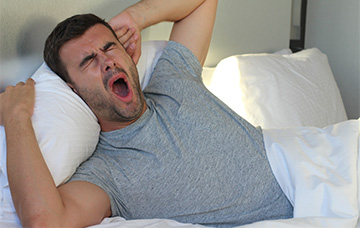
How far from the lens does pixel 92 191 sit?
1064mm

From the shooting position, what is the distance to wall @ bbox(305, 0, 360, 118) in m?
2.69

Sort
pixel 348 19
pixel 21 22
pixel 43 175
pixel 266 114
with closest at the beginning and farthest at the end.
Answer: pixel 43 175 < pixel 21 22 < pixel 266 114 < pixel 348 19

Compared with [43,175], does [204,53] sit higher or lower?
higher

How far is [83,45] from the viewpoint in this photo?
4.14 ft

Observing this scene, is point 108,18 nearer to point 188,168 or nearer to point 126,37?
point 126,37

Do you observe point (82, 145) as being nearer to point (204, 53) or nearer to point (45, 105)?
point (45, 105)

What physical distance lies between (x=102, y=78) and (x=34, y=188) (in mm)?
401

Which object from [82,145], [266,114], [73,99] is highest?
[73,99]

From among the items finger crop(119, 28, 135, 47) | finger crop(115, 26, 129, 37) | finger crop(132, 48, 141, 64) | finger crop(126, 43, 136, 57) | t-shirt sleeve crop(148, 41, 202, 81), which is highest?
finger crop(115, 26, 129, 37)

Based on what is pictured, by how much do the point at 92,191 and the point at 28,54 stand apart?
0.51 meters

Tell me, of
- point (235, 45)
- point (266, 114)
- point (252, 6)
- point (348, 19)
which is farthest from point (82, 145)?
point (348, 19)

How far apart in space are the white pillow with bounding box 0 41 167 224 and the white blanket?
0.19m

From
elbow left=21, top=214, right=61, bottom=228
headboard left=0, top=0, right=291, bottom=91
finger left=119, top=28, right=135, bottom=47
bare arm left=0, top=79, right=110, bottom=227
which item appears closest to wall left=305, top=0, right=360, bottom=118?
headboard left=0, top=0, right=291, bottom=91

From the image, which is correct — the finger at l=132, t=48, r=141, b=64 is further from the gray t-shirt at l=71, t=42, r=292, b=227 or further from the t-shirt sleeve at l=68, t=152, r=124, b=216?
the t-shirt sleeve at l=68, t=152, r=124, b=216
